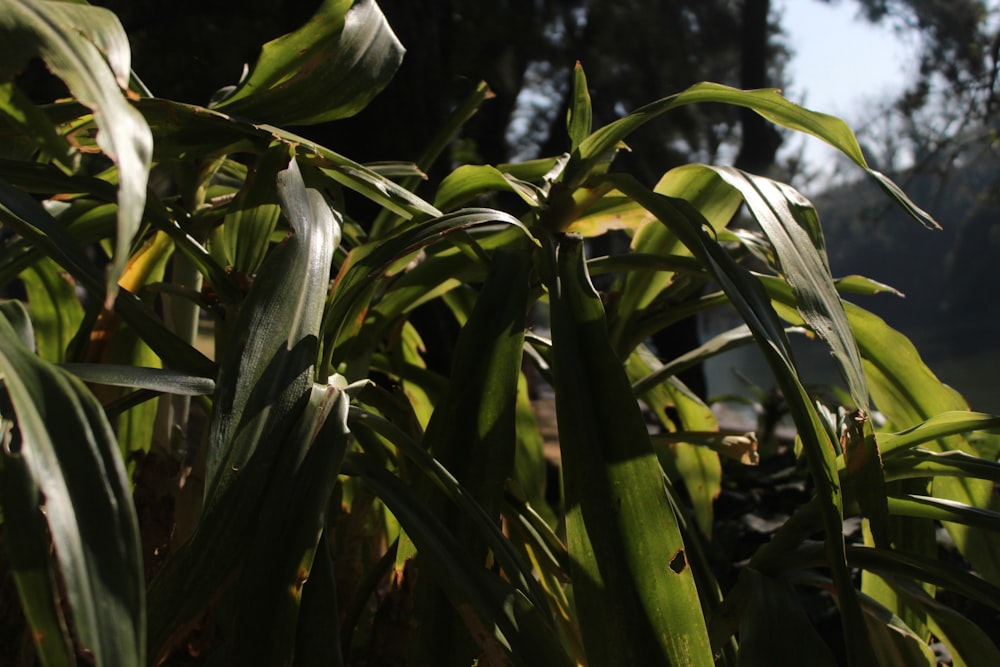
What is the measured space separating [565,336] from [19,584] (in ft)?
0.93

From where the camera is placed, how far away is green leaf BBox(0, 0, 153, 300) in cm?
27

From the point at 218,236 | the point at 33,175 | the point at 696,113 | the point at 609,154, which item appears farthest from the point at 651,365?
the point at 696,113

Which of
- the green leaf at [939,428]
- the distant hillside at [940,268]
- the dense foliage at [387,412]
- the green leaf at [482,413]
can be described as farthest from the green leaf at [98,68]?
the distant hillside at [940,268]

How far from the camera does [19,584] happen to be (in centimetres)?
28

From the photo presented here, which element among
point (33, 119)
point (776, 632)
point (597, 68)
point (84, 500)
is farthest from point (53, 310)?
point (597, 68)

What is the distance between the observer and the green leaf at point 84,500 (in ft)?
0.86

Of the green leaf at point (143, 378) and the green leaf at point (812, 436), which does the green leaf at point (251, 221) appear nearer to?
the green leaf at point (143, 378)

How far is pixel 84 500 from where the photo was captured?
0.28 metres

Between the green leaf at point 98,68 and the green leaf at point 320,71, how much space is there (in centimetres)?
21

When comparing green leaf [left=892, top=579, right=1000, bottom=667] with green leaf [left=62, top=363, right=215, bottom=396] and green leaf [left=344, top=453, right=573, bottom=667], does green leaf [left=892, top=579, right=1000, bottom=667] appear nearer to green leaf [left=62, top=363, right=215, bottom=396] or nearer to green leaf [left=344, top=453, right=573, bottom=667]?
green leaf [left=344, top=453, right=573, bottom=667]

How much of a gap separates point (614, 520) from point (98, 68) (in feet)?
0.98

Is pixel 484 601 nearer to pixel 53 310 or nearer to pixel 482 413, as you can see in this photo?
pixel 482 413

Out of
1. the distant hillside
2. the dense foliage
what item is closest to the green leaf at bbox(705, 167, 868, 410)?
the dense foliage

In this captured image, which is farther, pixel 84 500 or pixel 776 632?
pixel 776 632
